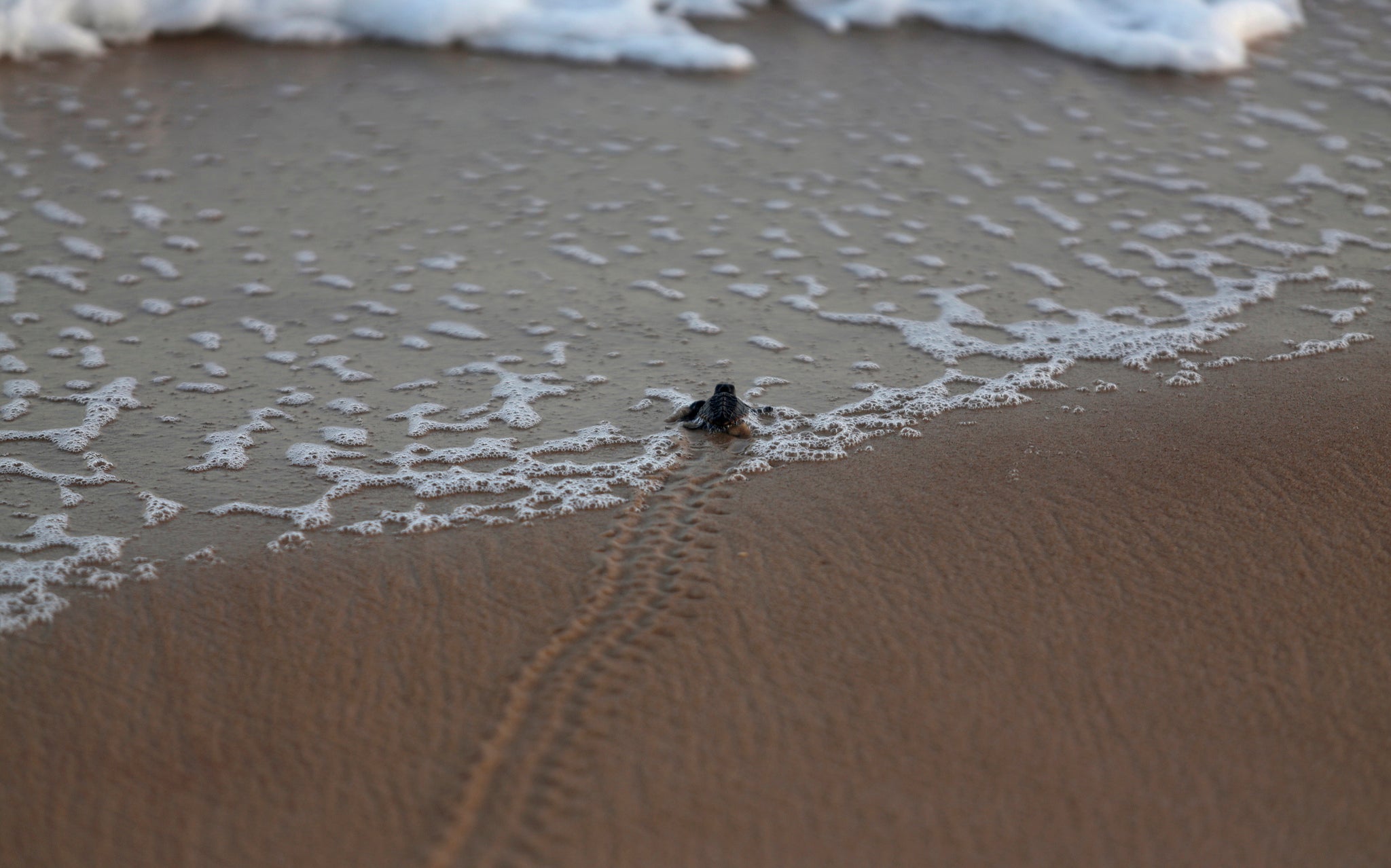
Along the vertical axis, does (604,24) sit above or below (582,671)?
above

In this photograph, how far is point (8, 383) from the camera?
359cm

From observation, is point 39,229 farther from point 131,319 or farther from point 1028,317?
point 1028,317

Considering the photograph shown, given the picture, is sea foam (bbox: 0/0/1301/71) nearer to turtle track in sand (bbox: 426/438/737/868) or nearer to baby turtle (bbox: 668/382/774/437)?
baby turtle (bbox: 668/382/774/437)

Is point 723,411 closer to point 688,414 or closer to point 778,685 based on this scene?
point 688,414

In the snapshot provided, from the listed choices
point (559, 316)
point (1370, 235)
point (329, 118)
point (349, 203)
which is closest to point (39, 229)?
point (349, 203)

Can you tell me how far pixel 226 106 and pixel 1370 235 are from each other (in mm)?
5365

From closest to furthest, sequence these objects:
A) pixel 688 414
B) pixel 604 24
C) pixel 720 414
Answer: pixel 720 414
pixel 688 414
pixel 604 24

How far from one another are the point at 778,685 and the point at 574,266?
2.42 meters

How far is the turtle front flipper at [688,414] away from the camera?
3375 mm

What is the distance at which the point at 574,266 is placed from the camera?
445cm

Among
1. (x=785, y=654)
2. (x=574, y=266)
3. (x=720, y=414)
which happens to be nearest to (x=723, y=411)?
(x=720, y=414)

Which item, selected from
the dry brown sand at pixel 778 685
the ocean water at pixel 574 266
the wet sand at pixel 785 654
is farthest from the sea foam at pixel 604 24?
the dry brown sand at pixel 778 685

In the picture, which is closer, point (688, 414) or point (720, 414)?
point (720, 414)

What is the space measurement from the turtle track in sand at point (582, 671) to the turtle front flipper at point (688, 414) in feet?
0.63
